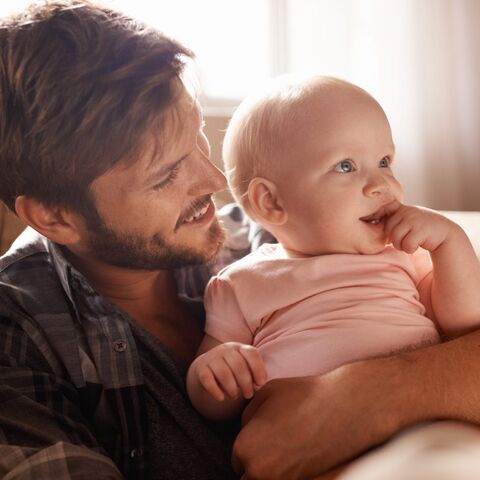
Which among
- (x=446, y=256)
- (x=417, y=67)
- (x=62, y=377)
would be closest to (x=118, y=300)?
(x=62, y=377)

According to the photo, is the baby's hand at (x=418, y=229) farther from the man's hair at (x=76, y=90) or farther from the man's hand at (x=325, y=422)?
the man's hair at (x=76, y=90)

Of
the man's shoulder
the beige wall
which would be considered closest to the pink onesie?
the man's shoulder

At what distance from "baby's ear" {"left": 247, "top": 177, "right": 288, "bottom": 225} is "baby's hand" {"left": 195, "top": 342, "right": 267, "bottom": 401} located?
0.23 m

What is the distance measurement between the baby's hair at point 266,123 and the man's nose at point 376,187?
137 millimetres

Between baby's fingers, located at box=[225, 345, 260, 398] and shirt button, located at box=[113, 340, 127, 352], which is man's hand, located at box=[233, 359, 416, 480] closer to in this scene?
baby's fingers, located at box=[225, 345, 260, 398]

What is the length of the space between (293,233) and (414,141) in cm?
142

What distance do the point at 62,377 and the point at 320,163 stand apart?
51cm

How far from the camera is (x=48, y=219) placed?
4.08 ft

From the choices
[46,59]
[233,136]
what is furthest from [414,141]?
[46,59]

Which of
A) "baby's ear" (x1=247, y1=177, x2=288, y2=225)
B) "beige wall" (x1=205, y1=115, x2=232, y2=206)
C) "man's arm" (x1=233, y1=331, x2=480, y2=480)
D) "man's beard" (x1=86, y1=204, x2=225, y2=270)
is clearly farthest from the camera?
"beige wall" (x1=205, y1=115, x2=232, y2=206)

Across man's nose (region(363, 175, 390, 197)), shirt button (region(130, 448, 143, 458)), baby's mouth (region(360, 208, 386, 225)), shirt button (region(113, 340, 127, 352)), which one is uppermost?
man's nose (region(363, 175, 390, 197))

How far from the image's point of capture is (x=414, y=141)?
7.98 feet

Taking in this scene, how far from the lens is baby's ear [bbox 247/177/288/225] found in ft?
3.73

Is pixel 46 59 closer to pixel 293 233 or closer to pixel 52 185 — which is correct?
pixel 52 185
